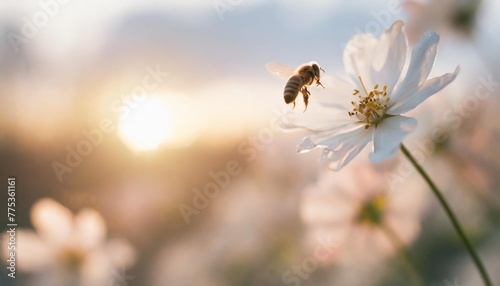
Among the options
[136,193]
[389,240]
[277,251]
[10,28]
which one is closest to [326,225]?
[389,240]

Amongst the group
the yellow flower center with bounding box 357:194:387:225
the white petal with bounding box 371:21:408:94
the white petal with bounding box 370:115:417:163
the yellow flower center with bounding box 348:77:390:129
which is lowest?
the white petal with bounding box 370:115:417:163

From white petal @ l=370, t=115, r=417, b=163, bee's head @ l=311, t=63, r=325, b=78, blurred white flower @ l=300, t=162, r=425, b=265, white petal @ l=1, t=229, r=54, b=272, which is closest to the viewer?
white petal @ l=370, t=115, r=417, b=163

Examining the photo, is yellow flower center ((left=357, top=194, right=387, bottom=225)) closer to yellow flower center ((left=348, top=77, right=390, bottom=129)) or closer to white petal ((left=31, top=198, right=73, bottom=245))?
yellow flower center ((left=348, top=77, right=390, bottom=129))

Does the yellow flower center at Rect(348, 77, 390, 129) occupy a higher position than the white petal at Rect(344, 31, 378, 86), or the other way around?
the white petal at Rect(344, 31, 378, 86)

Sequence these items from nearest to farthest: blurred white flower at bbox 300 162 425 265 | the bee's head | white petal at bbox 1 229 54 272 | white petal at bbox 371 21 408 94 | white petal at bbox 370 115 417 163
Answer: white petal at bbox 370 115 417 163
white petal at bbox 371 21 408 94
the bee's head
blurred white flower at bbox 300 162 425 265
white petal at bbox 1 229 54 272

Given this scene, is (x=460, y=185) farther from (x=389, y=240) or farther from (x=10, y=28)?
(x=10, y=28)

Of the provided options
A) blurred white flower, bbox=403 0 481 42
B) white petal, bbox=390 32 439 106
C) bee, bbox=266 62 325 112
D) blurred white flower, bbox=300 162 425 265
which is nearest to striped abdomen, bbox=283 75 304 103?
bee, bbox=266 62 325 112

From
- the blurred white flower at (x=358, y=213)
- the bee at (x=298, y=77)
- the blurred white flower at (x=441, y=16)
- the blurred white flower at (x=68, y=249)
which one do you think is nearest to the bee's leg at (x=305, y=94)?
the bee at (x=298, y=77)

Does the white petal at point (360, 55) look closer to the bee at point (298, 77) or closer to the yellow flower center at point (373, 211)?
the bee at point (298, 77)
